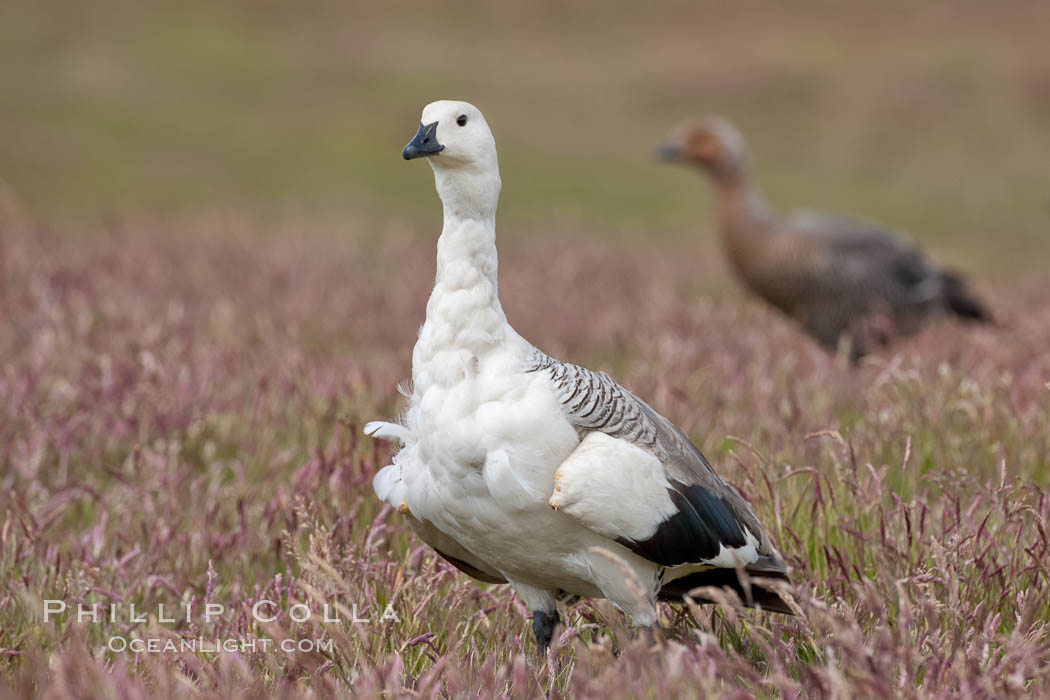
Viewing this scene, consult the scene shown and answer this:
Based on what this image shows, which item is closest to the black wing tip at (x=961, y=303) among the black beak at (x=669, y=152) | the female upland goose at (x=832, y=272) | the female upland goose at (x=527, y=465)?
the female upland goose at (x=832, y=272)

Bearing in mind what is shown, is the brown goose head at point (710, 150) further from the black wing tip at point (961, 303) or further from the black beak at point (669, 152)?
the black wing tip at point (961, 303)

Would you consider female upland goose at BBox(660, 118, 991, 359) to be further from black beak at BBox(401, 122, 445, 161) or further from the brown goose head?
black beak at BBox(401, 122, 445, 161)

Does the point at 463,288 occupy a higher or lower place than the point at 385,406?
higher

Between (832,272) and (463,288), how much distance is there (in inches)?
240

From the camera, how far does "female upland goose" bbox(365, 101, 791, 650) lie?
2.87 meters

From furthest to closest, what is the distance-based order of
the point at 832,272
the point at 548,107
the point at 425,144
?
the point at 548,107
the point at 832,272
the point at 425,144

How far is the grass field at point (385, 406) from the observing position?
276cm

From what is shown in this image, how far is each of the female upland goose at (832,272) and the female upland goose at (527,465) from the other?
5554 millimetres

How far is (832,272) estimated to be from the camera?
8695mm

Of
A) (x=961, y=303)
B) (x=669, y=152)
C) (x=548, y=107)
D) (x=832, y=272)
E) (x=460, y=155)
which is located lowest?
(x=961, y=303)

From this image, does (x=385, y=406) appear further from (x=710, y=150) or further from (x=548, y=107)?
(x=548, y=107)

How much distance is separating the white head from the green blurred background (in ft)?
33.8

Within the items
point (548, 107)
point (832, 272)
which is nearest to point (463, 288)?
point (832, 272)

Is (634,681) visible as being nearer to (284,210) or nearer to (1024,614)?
(1024,614)
